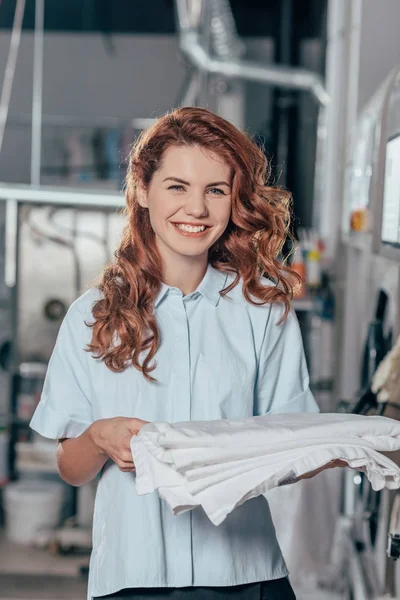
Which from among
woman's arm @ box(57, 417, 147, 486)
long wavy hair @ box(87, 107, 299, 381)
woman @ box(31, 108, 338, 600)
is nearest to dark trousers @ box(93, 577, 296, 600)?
woman @ box(31, 108, 338, 600)

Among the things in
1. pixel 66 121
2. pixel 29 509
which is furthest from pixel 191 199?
pixel 66 121

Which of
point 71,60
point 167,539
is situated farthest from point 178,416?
point 71,60

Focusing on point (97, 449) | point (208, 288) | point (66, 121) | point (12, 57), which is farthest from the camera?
point (66, 121)

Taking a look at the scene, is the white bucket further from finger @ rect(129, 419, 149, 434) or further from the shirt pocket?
finger @ rect(129, 419, 149, 434)

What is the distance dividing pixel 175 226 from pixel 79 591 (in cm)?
266

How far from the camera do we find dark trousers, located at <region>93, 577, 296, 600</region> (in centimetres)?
132

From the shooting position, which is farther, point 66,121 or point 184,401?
point 66,121

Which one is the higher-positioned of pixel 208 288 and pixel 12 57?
pixel 12 57

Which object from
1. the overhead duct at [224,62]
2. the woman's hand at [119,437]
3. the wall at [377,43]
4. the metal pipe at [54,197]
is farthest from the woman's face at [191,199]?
the overhead duct at [224,62]

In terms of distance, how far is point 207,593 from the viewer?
133cm

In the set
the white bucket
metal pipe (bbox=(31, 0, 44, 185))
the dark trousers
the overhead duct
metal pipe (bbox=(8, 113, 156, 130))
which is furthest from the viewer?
the overhead duct

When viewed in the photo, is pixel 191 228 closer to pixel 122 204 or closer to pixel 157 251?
pixel 157 251

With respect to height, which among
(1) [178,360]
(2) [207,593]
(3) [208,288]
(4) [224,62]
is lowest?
(2) [207,593]

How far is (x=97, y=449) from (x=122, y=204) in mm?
2860
